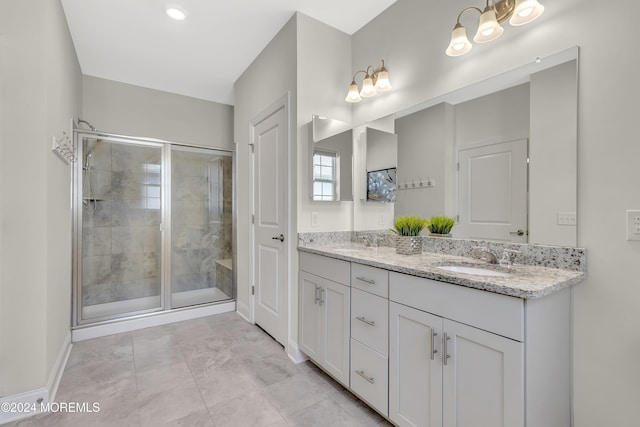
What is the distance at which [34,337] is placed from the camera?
1701 millimetres

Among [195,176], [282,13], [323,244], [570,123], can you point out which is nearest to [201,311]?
[195,176]

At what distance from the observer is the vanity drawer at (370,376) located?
1.51 m

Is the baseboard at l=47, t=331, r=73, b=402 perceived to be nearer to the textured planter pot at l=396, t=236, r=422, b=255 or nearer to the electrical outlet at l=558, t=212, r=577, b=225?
the textured planter pot at l=396, t=236, r=422, b=255

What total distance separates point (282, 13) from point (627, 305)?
271 centimetres

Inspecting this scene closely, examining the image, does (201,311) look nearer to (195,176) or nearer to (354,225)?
(195,176)

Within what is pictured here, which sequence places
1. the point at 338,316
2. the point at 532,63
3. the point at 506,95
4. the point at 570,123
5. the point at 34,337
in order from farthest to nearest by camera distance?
the point at 338,316 < the point at 34,337 < the point at 506,95 < the point at 532,63 < the point at 570,123

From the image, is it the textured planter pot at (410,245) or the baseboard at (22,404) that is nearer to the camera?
the baseboard at (22,404)

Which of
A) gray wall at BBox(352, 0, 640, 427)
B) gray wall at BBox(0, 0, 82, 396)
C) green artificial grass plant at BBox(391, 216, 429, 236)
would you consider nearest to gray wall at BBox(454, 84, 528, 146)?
gray wall at BBox(352, 0, 640, 427)

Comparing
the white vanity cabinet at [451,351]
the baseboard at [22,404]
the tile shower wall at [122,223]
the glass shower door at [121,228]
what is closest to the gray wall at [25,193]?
the baseboard at [22,404]

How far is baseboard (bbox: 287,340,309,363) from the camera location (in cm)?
228

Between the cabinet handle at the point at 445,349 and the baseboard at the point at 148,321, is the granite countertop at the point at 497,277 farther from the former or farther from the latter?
the baseboard at the point at 148,321

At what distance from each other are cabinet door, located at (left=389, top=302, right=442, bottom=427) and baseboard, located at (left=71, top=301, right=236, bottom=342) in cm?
248

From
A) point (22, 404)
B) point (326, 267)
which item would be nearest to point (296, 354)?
point (326, 267)

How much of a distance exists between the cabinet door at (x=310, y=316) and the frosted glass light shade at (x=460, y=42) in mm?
1620
